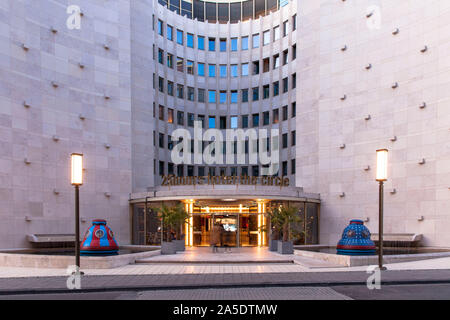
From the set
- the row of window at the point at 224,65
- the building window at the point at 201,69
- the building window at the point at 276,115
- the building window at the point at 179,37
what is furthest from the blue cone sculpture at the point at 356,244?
the building window at the point at 179,37

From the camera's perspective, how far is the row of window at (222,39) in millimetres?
37531

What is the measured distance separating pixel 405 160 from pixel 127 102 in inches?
855

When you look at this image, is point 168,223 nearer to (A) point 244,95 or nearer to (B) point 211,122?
(B) point 211,122

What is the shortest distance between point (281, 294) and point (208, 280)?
295 centimetres

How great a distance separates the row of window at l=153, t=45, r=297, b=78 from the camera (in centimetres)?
3734

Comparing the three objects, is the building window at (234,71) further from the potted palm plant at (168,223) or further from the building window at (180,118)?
the potted palm plant at (168,223)

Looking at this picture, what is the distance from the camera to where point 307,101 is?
32188mm

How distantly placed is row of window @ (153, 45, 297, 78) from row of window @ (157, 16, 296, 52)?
1.73 metres

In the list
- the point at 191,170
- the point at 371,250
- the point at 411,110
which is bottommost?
the point at 371,250

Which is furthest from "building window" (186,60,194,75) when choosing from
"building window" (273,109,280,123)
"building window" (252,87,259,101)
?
"building window" (273,109,280,123)

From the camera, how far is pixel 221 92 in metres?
42.2

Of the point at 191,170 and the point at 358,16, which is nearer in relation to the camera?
the point at 358,16
